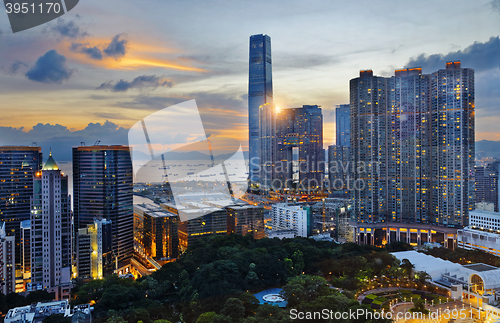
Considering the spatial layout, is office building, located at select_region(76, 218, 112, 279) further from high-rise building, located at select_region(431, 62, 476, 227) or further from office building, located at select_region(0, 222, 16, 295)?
high-rise building, located at select_region(431, 62, 476, 227)

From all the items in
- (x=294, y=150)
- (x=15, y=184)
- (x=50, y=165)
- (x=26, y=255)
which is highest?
(x=294, y=150)

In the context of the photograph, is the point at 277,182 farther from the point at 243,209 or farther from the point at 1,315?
the point at 1,315

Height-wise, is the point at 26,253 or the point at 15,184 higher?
the point at 15,184

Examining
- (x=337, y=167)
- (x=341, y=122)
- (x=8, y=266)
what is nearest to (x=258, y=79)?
(x=341, y=122)

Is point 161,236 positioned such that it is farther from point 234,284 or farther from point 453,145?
point 453,145

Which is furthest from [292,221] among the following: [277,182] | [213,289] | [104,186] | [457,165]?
[277,182]

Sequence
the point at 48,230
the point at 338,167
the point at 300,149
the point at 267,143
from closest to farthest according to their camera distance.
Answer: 1. the point at 48,230
2. the point at 338,167
3. the point at 300,149
4. the point at 267,143

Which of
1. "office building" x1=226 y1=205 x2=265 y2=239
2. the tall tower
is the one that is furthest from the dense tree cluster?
the tall tower
